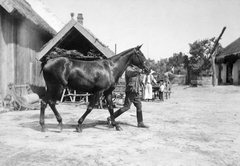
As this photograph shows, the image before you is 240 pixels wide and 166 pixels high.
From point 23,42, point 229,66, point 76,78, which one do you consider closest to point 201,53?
point 229,66

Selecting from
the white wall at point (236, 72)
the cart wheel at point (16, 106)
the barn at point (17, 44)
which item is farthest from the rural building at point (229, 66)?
the cart wheel at point (16, 106)

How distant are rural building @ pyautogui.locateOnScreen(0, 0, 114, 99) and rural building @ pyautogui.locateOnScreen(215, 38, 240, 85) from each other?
1868 cm

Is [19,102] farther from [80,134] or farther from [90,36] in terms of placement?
[80,134]

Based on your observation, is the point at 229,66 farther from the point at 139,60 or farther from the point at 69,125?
the point at 69,125

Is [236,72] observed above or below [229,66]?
below

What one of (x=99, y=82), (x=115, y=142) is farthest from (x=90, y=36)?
(x=115, y=142)

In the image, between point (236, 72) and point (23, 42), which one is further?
point (236, 72)

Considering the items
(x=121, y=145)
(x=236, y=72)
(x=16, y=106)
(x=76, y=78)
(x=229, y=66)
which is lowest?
(x=121, y=145)

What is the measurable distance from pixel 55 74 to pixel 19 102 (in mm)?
4673

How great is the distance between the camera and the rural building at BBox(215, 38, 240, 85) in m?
25.4

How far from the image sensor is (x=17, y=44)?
1077cm

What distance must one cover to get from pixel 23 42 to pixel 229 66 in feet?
81.2

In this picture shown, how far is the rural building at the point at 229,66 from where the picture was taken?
83.3 ft

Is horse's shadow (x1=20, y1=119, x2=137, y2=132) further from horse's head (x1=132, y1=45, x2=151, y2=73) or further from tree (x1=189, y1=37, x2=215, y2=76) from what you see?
tree (x1=189, y1=37, x2=215, y2=76)
